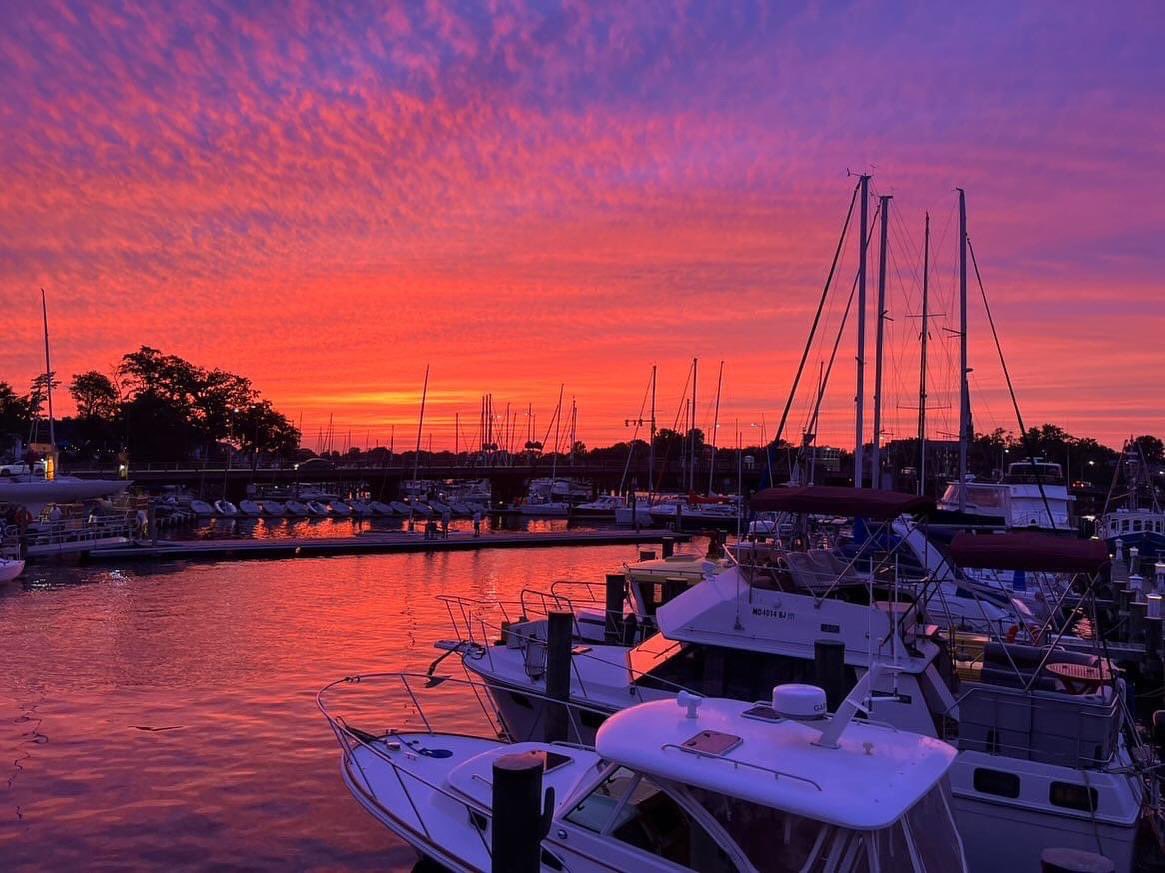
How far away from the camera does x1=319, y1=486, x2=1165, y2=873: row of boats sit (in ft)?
21.7

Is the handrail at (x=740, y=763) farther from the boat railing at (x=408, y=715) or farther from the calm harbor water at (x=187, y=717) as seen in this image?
the calm harbor water at (x=187, y=717)

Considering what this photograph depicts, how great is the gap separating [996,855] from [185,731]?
13346 mm

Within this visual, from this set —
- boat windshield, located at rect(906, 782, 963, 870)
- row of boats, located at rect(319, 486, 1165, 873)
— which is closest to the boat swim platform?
row of boats, located at rect(319, 486, 1165, 873)

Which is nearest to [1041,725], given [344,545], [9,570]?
[9,570]

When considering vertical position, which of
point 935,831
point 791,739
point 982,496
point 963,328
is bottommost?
point 935,831

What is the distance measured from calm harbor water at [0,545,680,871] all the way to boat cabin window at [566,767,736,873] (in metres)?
5.26

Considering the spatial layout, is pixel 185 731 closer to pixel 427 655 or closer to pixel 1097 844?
pixel 427 655

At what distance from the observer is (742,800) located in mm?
6609

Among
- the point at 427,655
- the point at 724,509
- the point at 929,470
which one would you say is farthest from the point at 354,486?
the point at 427,655

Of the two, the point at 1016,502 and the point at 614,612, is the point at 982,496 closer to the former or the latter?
the point at 1016,502

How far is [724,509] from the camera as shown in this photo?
77.7 meters

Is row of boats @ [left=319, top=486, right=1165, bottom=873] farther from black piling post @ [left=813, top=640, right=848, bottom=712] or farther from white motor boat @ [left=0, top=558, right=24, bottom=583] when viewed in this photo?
white motor boat @ [left=0, top=558, right=24, bottom=583]

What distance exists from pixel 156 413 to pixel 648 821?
10923 centimetres

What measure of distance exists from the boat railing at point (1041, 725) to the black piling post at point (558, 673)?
16.5 feet
